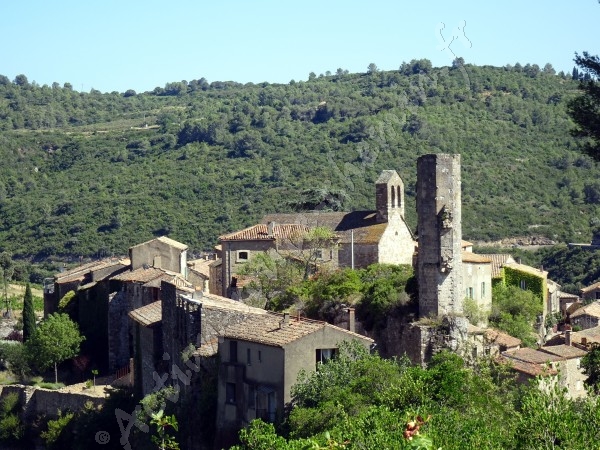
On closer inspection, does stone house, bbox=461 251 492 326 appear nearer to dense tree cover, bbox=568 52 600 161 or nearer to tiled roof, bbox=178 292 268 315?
tiled roof, bbox=178 292 268 315

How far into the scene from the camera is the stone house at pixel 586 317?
5884 centimetres

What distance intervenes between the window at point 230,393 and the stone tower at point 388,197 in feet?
52.9

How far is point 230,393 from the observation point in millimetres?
33469

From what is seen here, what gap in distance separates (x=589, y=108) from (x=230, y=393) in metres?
12.3

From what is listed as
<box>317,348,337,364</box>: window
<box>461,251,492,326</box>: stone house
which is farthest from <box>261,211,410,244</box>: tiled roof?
<box>317,348,337,364</box>: window

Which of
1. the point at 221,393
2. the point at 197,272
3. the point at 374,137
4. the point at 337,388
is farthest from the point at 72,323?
the point at 374,137

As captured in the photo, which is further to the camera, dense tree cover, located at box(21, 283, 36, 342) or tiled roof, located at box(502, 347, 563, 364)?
dense tree cover, located at box(21, 283, 36, 342)

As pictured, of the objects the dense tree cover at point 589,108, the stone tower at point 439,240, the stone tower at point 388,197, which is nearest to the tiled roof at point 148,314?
the stone tower at point 388,197

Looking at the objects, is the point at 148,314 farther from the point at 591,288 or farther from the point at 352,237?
the point at 591,288

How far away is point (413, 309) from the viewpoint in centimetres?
3562

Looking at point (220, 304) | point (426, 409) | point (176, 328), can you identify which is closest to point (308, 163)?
point (220, 304)

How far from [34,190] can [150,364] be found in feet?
236

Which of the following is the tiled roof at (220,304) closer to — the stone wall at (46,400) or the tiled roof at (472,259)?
the stone wall at (46,400)

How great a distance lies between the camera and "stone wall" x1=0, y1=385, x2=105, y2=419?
42.5 m
